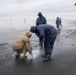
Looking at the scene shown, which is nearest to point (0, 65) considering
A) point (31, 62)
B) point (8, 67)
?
point (8, 67)

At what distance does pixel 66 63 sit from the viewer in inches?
365

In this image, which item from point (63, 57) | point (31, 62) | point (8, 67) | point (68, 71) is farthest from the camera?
point (63, 57)

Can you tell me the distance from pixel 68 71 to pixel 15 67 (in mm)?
1972

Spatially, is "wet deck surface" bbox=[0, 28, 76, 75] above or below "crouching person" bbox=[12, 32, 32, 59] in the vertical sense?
below

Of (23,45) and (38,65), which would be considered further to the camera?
(23,45)

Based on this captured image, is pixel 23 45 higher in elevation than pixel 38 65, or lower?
higher

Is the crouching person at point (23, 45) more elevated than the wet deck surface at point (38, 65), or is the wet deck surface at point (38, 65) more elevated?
the crouching person at point (23, 45)

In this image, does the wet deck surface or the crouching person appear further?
the crouching person

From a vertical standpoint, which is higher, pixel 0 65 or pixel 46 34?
pixel 46 34

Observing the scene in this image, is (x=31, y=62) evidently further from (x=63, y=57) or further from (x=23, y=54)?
(x=63, y=57)

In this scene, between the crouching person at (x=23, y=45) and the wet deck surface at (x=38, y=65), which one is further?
the crouching person at (x=23, y=45)

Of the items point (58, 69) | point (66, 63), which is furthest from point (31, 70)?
point (66, 63)

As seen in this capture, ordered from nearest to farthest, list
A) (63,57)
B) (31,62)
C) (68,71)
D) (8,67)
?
1. (68,71)
2. (8,67)
3. (31,62)
4. (63,57)

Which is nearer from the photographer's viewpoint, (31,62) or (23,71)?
(23,71)
